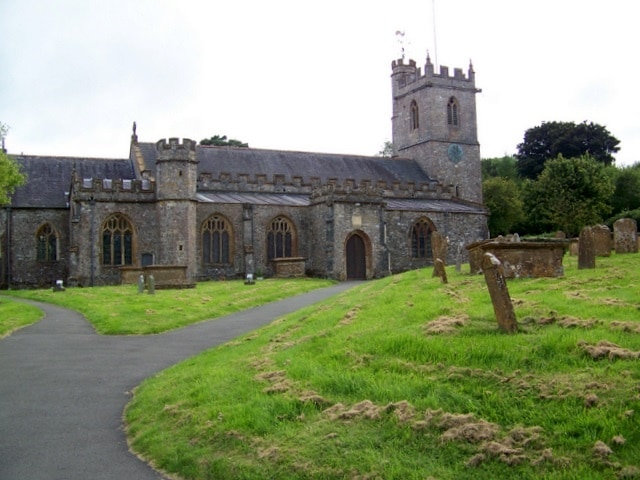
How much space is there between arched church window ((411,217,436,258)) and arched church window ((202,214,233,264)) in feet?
37.2

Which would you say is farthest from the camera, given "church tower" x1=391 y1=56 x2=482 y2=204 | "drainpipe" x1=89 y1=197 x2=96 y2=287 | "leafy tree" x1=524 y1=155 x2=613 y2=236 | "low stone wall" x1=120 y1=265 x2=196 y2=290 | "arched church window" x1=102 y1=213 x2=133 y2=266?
"church tower" x1=391 y1=56 x2=482 y2=204

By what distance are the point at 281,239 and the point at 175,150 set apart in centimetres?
757

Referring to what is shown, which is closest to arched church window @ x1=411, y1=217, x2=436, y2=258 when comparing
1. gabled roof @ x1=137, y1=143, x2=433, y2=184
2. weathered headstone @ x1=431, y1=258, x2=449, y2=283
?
gabled roof @ x1=137, y1=143, x2=433, y2=184

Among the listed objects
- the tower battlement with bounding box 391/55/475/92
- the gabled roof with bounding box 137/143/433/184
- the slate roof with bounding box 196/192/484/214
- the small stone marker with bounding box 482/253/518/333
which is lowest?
the small stone marker with bounding box 482/253/518/333

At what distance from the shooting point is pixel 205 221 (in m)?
37.8

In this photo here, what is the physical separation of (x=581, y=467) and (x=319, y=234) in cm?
3304

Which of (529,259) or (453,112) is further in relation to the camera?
(453,112)

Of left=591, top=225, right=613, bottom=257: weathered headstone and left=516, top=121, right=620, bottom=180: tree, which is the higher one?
left=516, top=121, right=620, bottom=180: tree

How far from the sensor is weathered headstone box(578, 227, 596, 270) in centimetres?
1619

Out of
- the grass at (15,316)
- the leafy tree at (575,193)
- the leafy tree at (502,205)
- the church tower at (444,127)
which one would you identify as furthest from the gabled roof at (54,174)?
the leafy tree at (502,205)

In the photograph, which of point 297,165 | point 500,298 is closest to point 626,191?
point 297,165

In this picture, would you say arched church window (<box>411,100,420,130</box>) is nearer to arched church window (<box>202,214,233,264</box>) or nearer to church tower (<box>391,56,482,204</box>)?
church tower (<box>391,56,482,204</box>)

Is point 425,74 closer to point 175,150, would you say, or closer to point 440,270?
point 175,150

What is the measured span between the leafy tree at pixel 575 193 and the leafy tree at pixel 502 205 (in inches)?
267
